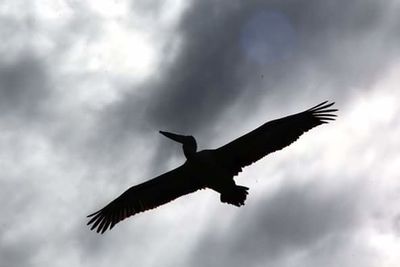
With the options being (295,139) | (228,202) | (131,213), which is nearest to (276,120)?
(295,139)

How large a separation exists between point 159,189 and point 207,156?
7.50 ft

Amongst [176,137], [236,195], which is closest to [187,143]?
[176,137]

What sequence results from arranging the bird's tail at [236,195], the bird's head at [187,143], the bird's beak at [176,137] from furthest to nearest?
the bird's beak at [176,137] → the bird's head at [187,143] → the bird's tail at [236,195]

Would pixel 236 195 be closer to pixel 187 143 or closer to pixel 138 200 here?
pixel 187 143

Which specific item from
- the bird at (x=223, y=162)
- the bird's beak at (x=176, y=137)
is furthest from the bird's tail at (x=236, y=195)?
the bird's beak at (x=176, y=137)

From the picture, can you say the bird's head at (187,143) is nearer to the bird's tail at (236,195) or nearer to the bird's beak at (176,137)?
the bird's beak at (176,137)

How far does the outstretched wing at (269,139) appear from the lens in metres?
26.1

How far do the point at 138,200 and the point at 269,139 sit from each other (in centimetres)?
431

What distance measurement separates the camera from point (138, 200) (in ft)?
90.1

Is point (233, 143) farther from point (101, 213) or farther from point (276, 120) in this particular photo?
point (101, 213)

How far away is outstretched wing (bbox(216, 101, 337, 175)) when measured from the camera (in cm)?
2609

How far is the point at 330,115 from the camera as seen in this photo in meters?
26.2

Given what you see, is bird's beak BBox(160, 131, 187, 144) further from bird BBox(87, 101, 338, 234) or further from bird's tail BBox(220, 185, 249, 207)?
bird's tail BBox(220, 185, 249, 207)

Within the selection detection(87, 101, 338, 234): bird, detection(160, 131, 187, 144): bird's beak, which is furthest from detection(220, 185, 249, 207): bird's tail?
detection(160, 131, 187, 144): bird's beak
